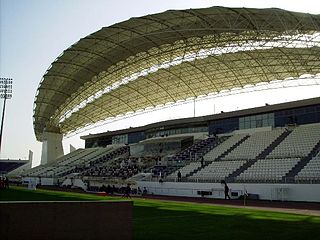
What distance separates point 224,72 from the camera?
51094mm

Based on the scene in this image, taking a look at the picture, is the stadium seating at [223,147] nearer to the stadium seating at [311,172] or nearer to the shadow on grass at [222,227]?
the stadium seating at [311,172]

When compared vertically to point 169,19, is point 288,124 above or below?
below

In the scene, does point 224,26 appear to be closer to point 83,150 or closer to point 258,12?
point 258,12

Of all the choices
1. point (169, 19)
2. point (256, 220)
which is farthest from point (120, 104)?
point (256, 220)

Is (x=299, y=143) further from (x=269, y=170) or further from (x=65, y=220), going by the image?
(x=65, y=220)

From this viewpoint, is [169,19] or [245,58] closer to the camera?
[169,19]

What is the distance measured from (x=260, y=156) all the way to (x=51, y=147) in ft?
173

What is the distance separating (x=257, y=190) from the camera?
108 feet

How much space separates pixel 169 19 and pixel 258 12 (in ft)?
26.0

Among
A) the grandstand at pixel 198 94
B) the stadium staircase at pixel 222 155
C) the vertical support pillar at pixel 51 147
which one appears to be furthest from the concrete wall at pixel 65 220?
the vertical support pillar at pixel 51 147

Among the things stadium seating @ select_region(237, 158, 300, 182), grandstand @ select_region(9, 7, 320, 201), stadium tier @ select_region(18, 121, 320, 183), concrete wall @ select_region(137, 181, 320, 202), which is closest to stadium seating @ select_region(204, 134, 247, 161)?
stadium tier @ select_region(18, 121, 320, 183)

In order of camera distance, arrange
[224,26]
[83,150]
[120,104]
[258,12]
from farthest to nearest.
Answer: [83,150] → [120,104] → [224,26] → [258,12]

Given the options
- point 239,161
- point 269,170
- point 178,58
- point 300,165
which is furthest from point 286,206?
point 178,58

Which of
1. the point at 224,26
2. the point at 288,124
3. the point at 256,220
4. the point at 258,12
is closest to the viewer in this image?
the point at 256,220
